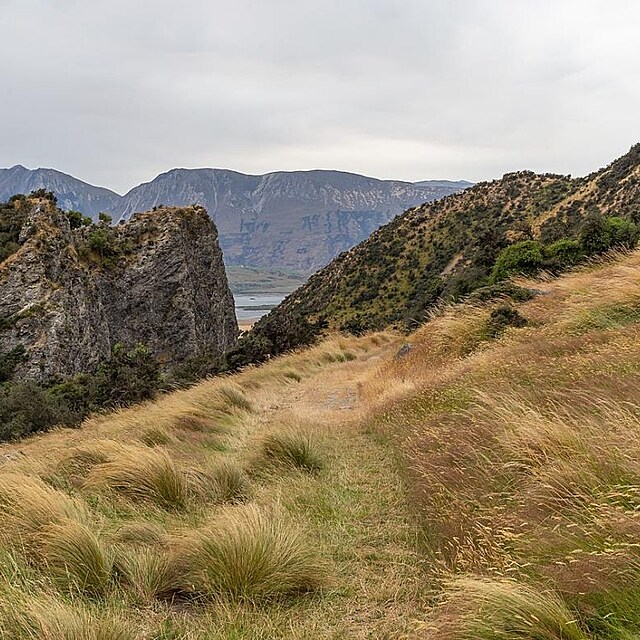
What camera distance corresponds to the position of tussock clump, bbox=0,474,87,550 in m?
3.93

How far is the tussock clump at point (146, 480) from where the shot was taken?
5.25m

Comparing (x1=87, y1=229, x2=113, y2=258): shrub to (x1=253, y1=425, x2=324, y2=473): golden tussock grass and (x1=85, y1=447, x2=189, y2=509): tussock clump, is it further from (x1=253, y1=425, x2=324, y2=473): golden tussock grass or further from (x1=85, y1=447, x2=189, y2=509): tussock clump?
(x1=85, y1=447, x2=189, y2=509): tussock clump

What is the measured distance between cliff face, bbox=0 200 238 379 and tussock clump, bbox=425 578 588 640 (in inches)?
1147

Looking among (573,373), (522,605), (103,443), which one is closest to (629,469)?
(522,605)

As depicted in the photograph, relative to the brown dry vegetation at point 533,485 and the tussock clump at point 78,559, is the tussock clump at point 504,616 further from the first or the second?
the tussock clump at point 78,559

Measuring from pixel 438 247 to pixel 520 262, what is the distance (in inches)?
1347

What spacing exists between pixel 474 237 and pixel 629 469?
4897cm

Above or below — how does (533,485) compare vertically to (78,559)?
above

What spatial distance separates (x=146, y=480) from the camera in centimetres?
537

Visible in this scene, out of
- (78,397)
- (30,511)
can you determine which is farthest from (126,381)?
(30,511)

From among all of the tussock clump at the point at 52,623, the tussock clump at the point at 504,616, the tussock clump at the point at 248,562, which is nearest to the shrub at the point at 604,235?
the tussock clump at the point at 248,562

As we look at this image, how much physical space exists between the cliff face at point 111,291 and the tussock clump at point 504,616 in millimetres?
29122

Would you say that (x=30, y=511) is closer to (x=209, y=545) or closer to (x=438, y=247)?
(x=209, y=545)

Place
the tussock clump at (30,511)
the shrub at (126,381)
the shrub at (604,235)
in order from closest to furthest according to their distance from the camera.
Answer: the tussock clump at (30,511) → the shrub at (604,235) → the shrub at (126,381)
